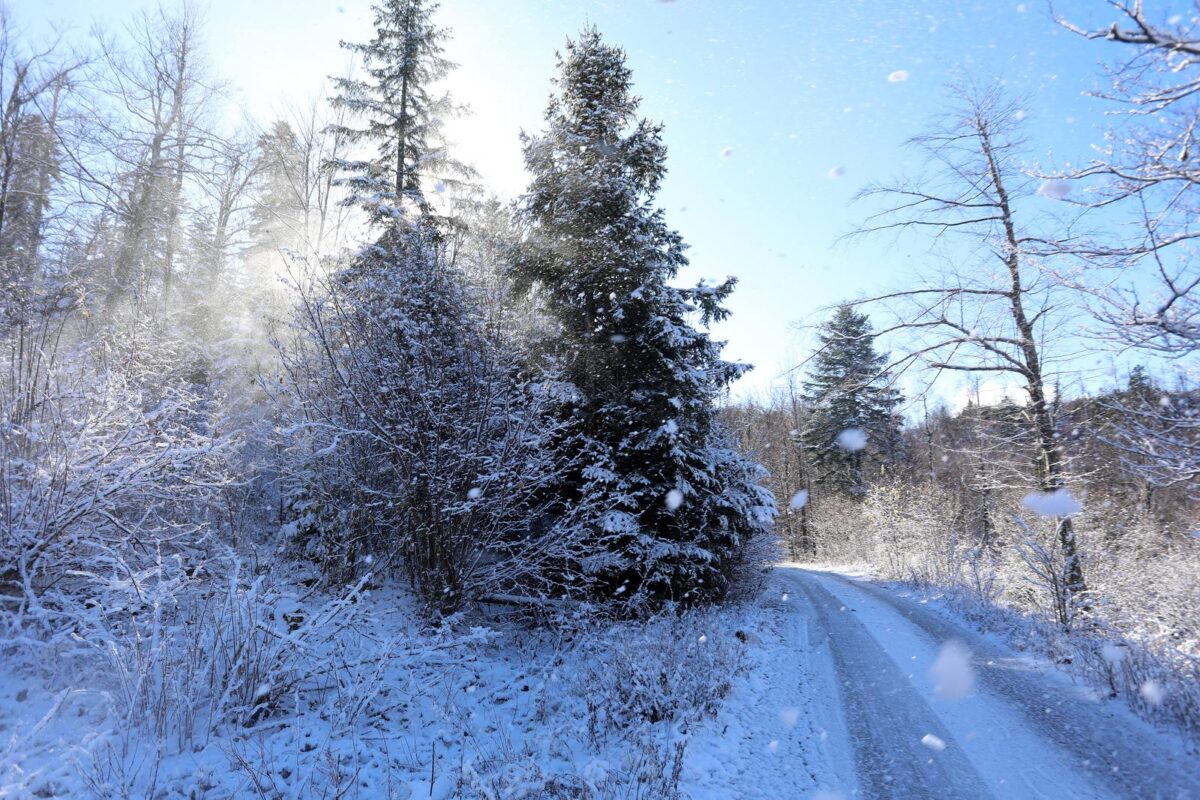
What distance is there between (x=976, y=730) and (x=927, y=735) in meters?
0.55

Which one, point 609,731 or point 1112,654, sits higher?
point 1112,654

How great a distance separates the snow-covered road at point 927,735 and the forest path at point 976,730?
1 cm

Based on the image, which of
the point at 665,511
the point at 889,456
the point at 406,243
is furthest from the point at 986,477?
the point at 889,456

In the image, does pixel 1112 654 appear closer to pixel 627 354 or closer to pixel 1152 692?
pixel 1152 692

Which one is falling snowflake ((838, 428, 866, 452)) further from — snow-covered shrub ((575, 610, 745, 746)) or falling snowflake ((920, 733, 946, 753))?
falling snowflake ((920, 733, 946, 753))

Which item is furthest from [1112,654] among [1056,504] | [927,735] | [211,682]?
[211,682]

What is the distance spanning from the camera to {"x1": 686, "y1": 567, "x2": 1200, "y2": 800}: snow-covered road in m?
3.96

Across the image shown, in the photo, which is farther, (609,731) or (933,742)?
(609,731)

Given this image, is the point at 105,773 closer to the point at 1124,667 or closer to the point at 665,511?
the point at 665,511

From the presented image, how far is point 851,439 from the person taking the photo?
101ft

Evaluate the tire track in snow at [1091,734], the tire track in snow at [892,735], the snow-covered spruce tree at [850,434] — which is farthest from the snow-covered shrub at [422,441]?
the snow-covered spruce tree at [850,434]

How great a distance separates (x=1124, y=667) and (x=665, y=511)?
5627mm

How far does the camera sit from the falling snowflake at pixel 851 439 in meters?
30.8

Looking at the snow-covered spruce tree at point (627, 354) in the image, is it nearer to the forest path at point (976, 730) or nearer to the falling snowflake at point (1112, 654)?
the forest path at point (976, 730)
